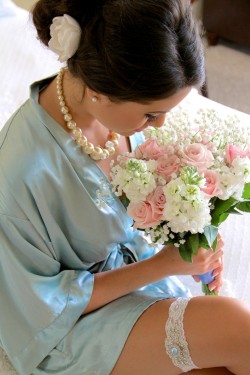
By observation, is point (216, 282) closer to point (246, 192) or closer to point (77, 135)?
point (246, 192)

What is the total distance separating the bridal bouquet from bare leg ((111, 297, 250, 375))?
0.42ft

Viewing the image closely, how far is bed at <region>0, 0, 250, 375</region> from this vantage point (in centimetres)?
142

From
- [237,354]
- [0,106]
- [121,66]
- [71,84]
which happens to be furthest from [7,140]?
[0,106]

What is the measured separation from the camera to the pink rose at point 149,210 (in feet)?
3.20

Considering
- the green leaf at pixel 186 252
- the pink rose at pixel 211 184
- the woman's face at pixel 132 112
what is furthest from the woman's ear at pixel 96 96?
the green leaf at pixel 186 252

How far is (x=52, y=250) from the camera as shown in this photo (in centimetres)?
111

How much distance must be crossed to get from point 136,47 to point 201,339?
1.94 ft

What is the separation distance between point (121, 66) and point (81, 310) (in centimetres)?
54

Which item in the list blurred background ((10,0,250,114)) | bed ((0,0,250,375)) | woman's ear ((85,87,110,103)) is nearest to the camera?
woman's ear ((85,87,110,103))

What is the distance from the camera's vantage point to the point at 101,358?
110 centimetres

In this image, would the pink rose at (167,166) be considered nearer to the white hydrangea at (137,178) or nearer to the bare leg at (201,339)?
the white hydrangea at (137,178)

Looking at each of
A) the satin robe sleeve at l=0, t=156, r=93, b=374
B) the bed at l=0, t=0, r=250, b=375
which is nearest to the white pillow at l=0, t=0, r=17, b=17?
the bed at l=0, t=0, r=250, b=375

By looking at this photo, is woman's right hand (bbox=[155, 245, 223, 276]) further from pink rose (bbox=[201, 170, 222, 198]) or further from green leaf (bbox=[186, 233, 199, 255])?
pink rose (bbox=[201, 170, 222, 198])

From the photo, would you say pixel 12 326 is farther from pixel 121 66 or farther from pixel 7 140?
pixel 121 66
